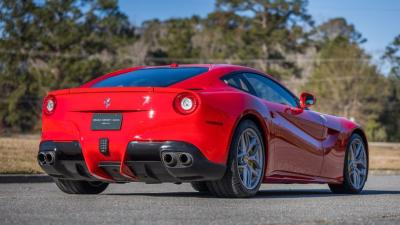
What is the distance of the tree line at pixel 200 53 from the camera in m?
61.3

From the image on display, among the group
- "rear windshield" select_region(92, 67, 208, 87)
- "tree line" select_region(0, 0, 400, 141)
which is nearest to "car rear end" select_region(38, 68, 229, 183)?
"rear windshield" select_region(92, 67, 208, 87)

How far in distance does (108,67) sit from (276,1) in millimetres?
19751

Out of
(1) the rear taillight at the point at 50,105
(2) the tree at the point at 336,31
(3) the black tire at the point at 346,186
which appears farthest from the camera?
(2) the tree at the point at 336,31

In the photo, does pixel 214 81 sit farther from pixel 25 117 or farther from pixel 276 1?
pixel 276 1

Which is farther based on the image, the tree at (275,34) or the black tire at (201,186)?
the tree at (275,34)

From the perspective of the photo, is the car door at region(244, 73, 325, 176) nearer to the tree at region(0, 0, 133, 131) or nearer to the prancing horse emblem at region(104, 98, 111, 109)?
the prancing horse emblem at region(104, 98, 111, 109)

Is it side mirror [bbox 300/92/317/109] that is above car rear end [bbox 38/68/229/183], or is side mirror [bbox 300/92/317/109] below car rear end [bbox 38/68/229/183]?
above

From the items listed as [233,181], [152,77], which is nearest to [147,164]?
[233,181]

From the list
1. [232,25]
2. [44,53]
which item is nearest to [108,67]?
[44,53]

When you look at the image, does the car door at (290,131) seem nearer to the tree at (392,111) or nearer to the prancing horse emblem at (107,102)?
the prancing horse emblem at (107,102)

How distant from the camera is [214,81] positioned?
7090 mm

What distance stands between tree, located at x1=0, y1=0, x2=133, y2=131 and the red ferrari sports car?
53.2 metres

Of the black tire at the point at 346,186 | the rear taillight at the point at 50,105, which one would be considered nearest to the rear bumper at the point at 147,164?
the rear taillight at the point at 50,105

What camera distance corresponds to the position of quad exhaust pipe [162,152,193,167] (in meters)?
6.50
